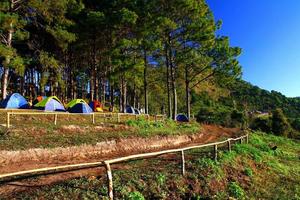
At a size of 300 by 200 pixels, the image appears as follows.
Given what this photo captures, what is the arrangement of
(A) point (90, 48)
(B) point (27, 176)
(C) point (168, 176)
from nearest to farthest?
(B) point (27, 176) → (C) point (168, 176) → (A) point (90, 48)

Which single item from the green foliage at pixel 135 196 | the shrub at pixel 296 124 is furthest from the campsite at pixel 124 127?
the shrub at pixel 296 124

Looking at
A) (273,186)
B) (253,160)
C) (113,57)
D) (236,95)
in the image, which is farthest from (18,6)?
(236,95)

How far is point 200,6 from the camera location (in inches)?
1554

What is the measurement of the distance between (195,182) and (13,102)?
20.3m

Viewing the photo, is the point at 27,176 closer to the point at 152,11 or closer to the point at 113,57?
the point at 113,57

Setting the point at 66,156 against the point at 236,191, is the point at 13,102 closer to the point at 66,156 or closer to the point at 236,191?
the point at 66,156

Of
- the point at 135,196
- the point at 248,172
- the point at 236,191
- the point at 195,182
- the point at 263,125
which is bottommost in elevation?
the point at 236,191

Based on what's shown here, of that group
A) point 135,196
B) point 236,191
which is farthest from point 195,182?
point 135,196

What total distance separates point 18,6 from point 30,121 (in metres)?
12.3

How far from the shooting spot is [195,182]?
14336 mm

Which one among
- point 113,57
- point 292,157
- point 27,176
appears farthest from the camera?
point 113,57

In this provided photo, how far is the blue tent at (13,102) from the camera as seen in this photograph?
28.9 metres

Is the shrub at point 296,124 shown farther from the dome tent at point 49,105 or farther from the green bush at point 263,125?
the dome tent at point 49,105

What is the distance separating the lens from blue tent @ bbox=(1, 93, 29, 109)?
28.9 m
